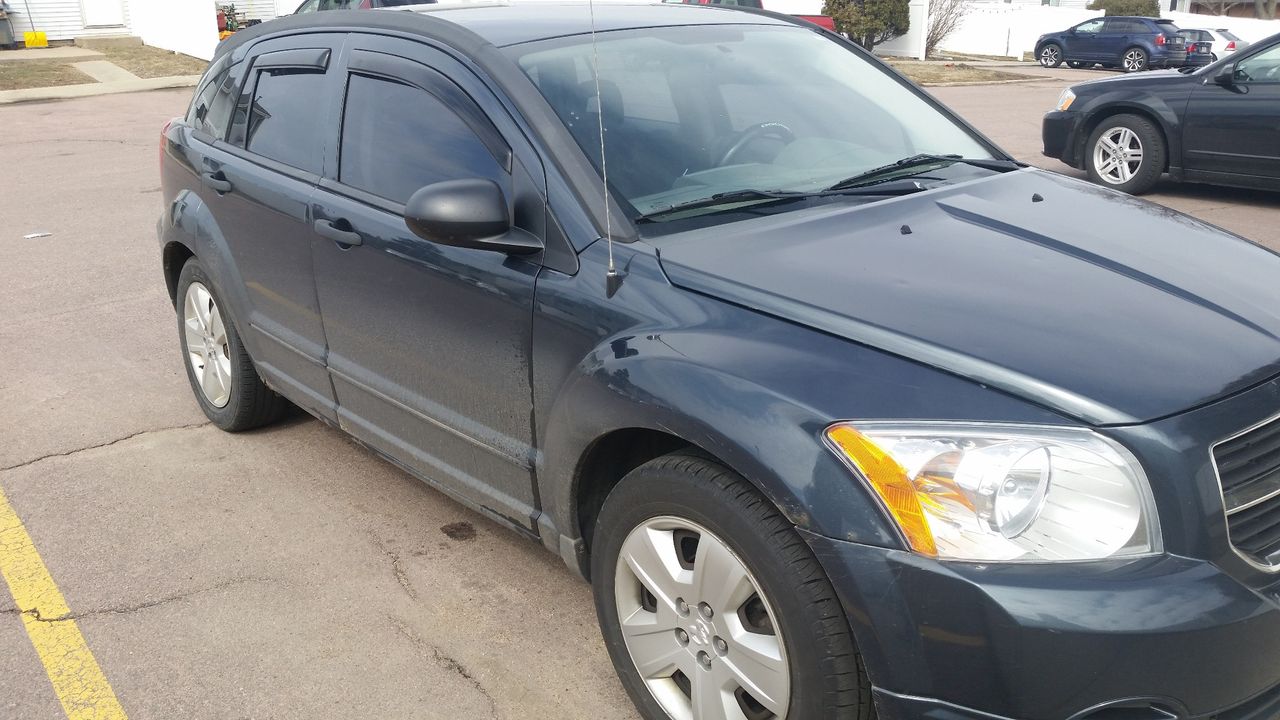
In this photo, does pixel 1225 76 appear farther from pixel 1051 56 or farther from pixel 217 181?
pixel 1051 56

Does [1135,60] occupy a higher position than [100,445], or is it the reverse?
[100,445]

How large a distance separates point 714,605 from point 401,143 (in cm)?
180

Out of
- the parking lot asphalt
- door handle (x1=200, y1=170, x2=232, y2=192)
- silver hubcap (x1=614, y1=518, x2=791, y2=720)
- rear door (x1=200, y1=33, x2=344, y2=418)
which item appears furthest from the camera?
door handle (x1=200, y1=170, x2=232, y2=192)

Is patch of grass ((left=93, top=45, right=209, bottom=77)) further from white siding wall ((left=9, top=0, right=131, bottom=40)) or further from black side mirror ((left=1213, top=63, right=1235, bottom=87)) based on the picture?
black side mirror ((left=1213, top=63, right=1235, bottom=87))

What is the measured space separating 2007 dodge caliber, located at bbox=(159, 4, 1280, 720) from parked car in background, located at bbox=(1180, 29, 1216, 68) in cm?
3124

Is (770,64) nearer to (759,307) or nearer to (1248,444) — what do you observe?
(759,307)

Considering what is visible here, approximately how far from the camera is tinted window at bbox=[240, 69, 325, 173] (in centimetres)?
388

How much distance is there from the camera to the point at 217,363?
4781 mm

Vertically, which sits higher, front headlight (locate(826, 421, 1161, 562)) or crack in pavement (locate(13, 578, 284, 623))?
front headlight (locate(826, 421, 1161, 562))

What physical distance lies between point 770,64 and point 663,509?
1759mm

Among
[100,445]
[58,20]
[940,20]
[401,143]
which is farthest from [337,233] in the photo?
[940,20]

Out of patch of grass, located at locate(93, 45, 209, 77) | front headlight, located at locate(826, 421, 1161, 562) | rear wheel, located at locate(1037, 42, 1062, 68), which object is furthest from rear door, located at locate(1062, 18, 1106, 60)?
front headlight, located at locate(826, 421, 1161, 562)

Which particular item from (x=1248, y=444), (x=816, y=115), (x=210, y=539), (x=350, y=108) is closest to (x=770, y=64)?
(x=816, y=115)

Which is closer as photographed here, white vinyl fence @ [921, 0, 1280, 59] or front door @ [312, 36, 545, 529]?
front door @ [312, 36, 545, 529]
